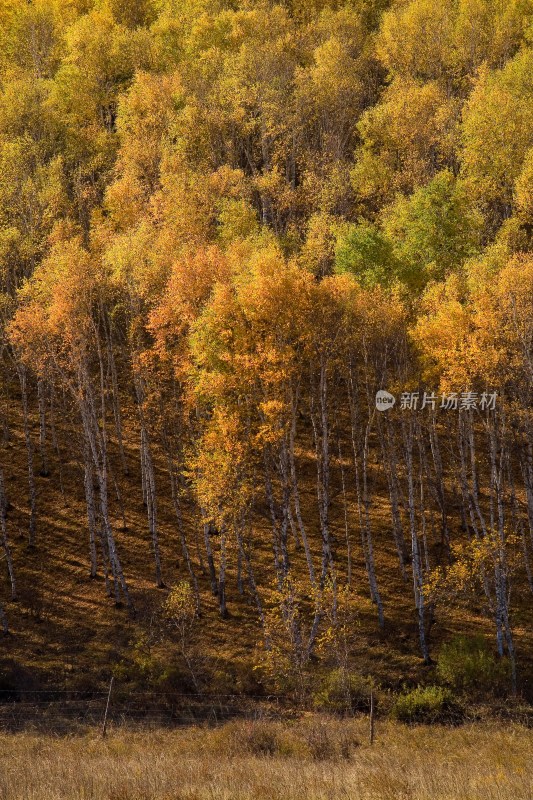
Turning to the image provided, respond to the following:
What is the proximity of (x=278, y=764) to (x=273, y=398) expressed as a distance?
15.4 m

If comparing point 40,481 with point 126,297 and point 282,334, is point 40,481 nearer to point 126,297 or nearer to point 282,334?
point 126,297

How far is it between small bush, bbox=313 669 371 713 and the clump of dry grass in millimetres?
1286

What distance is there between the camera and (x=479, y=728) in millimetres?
25438

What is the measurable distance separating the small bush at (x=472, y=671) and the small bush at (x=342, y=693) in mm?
3317

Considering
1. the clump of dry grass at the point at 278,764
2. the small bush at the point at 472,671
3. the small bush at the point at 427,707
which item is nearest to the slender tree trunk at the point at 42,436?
the clump of dry grass at the point at 278,764

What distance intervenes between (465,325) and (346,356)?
7.88 m

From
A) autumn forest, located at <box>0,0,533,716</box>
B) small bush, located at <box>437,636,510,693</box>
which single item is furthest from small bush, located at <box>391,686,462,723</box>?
small bush, located at <box>437,636,510,693</box>

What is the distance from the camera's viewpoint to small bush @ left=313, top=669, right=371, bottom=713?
27.8m

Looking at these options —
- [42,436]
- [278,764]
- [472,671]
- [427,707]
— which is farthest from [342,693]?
[42,436]

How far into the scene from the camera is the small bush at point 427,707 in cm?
2739

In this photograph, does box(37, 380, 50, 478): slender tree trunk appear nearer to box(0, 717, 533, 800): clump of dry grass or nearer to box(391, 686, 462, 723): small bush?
box(0, 717, 533, 800): clump of dry grass

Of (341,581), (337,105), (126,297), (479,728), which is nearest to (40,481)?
(126,297)

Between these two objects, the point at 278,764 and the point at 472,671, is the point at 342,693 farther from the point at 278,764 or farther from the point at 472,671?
the point at 278,764

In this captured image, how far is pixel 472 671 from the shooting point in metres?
29.8
